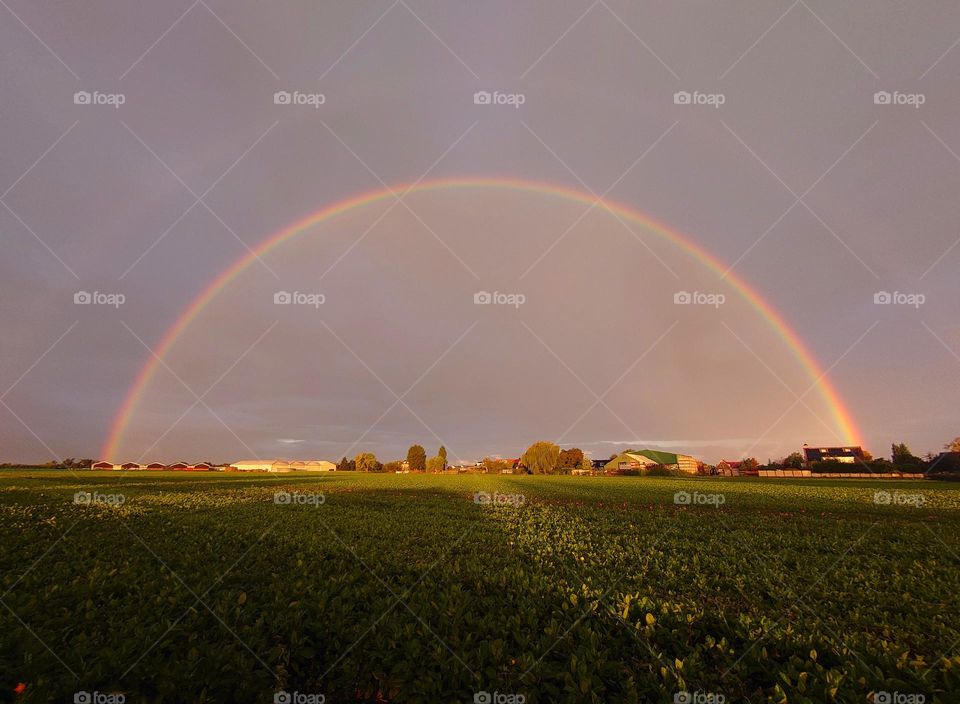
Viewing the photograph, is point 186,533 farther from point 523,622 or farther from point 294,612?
point 523,622

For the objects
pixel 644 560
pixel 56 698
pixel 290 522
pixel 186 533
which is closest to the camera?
pixel 56 698

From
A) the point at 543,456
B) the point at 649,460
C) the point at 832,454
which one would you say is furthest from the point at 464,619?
the point at 649,460

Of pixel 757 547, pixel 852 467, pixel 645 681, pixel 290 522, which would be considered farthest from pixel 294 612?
pixel 852 467

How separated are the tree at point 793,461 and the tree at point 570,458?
1982 inches

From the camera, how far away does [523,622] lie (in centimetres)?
534

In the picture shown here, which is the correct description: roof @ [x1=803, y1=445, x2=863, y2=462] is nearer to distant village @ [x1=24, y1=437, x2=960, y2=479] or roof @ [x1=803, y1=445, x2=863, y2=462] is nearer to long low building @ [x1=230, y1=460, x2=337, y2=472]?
distant village @ [x1=24, y1=437, x2=960, y2=479]

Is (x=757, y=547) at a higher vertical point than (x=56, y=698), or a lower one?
lower

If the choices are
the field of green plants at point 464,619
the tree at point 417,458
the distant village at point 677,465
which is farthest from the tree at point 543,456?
the field of green plants at point 464,619

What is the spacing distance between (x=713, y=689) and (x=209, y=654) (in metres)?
5.27

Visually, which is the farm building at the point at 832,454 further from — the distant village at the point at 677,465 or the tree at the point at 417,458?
the tree at the point at 417,458

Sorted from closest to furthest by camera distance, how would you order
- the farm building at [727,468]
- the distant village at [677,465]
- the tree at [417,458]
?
the distant village at [677,465] → the farm building at [727,468] → the tree at [417,458]

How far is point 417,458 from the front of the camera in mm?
128375

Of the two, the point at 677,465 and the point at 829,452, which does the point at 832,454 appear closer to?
the point at 829,452

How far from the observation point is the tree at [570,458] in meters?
111
